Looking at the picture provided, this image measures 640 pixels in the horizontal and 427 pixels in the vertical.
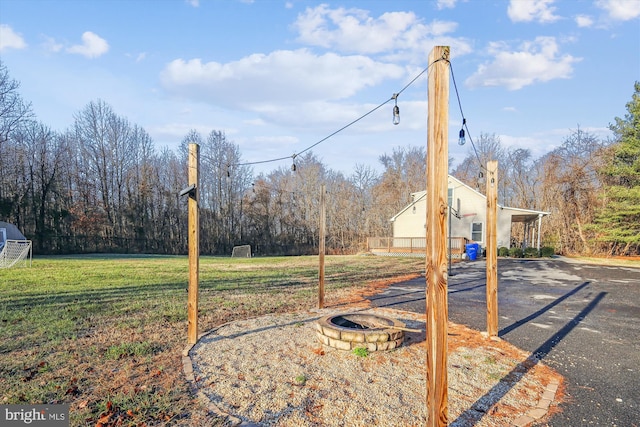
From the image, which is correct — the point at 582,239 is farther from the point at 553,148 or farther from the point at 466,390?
the point at 466,390

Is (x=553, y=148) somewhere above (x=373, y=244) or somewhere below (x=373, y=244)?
above

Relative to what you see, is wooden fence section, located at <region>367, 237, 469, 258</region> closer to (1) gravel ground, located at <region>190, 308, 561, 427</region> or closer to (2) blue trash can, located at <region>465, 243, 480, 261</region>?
(2) blue trash can, located at <region>465, 243, 480, 261</region>

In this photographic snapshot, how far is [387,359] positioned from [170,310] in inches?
162

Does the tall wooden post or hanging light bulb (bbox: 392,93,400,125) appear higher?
hanging light bulb (bbox: 392,93,400,125)

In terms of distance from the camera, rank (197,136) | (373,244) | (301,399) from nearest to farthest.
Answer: (301,399)
(373,244)
(197,136)

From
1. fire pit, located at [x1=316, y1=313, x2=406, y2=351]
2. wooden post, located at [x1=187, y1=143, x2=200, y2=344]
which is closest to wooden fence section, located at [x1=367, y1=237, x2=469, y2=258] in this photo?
fire pit, located at [x1=316, y1=313, x2=406, y2=351]

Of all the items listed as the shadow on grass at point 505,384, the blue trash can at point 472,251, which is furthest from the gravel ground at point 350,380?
the blue trash can at point 472,251

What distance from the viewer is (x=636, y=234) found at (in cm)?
1961

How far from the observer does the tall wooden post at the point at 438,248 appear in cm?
224

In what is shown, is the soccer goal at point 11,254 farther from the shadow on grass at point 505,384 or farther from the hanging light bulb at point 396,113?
the shadow on grass at point 505,384

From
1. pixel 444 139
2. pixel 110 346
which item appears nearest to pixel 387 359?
pixel 444 139

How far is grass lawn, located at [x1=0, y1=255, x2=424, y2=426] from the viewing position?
281 cm

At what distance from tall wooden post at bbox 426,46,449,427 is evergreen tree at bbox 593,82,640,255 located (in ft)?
73.7

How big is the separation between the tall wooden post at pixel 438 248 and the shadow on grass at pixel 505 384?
635 mm
